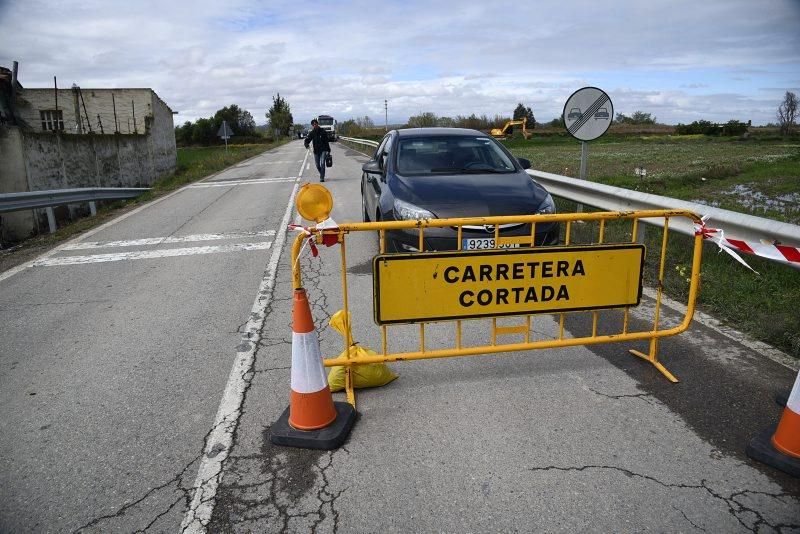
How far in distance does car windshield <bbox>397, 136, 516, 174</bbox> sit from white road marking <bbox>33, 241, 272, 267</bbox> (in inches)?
103

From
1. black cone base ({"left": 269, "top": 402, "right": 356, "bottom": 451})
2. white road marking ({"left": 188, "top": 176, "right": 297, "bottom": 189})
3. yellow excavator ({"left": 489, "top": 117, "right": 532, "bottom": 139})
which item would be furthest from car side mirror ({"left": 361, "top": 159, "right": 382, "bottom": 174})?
yellow excavator ({"left": 489, "top": 117, "right": 532, "bottom": 139})

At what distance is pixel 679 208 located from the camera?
555cm

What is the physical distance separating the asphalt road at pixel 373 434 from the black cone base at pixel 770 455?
0.06m

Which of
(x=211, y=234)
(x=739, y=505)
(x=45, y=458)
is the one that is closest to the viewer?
(x=739, y=505)

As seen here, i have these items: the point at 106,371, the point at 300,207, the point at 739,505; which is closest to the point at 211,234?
the point at 106,371

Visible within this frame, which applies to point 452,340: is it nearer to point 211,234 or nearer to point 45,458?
point 45,458

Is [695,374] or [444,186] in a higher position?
[444,186]

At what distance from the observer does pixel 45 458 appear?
3158mm

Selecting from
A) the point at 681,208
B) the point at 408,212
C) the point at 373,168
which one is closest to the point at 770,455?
the point at 681,208

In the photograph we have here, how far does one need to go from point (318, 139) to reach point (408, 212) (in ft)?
38.8

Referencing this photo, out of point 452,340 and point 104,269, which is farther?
point 104,269

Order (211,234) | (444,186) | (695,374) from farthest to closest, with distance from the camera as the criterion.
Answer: (211,234), (444,186), (695,374)

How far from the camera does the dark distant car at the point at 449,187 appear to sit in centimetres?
557

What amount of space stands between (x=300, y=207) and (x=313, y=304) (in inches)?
96.5
